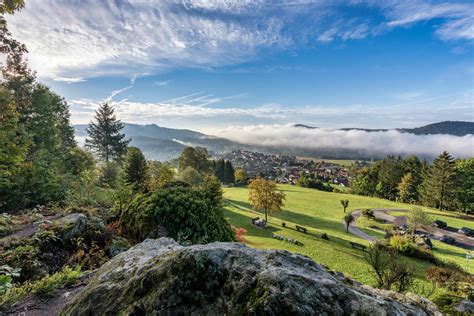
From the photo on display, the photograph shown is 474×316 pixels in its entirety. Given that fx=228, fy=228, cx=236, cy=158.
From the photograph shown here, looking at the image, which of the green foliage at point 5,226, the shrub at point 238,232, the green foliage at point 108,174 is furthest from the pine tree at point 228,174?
the green foliage at point 5,226

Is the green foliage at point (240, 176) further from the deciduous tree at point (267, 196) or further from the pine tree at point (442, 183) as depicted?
the pine tree at point (442, 183)

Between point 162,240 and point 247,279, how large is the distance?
2954 mm

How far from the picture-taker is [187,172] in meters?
41.4

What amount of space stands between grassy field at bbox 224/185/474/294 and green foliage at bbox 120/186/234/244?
51.9 feet

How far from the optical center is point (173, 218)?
8.96 meters

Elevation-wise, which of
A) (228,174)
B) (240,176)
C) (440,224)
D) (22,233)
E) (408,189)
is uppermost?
(22,233)

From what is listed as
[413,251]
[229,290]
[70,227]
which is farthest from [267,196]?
[229,290]

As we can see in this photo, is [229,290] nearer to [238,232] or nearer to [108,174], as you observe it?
[238,232]

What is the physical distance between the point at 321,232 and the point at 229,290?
36.0 metres

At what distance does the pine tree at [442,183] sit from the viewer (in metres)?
56.2

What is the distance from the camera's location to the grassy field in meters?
23.1

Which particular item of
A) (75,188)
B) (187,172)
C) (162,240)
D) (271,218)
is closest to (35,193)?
(75,188)

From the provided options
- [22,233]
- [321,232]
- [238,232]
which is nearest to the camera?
[22,233]

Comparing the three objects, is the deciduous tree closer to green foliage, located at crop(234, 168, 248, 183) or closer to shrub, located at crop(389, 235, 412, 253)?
shrub, located at crop(389, 235, 412, 253)
